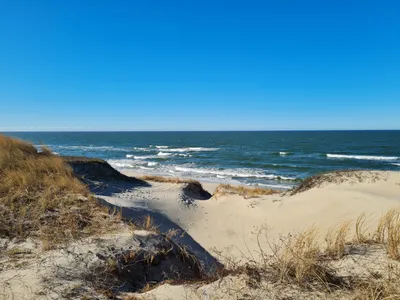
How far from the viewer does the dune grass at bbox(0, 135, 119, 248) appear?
4.82 meters

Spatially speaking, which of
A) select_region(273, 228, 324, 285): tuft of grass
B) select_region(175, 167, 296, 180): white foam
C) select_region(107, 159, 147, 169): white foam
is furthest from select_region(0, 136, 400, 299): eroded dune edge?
select_region(107, 159, 147, 169): white foam

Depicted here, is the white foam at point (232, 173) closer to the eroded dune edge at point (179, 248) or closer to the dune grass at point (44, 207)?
the eroded dune edge at point (179, 248)

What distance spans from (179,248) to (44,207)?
3081mm

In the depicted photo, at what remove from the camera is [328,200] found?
9.12 m

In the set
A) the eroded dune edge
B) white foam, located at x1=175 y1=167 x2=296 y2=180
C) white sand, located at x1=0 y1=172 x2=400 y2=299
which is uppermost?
the eroded dune edge

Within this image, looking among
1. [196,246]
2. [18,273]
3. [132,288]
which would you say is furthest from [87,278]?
[196,246]

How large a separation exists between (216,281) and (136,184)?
37.7 feet

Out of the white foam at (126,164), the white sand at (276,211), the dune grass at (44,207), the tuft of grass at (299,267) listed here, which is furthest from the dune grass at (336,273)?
the white foam at (126,164)

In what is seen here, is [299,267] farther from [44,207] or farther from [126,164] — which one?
[126,164]

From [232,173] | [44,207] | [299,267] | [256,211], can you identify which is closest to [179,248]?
[299,267]

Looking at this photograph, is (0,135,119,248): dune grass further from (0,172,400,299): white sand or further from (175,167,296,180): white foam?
(175,167,296,180): white foam

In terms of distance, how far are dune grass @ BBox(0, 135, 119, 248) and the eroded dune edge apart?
0.07 feet

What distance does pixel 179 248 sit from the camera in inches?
194

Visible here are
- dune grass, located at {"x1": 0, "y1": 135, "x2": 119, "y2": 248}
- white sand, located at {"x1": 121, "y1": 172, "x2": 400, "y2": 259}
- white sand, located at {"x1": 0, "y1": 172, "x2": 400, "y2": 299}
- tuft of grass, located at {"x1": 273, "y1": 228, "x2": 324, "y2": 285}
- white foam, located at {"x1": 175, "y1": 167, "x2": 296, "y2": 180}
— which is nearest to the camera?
tuft of grass, located at {"x1": 273, "y1": 228, "x2": 324, "y2": 285}
